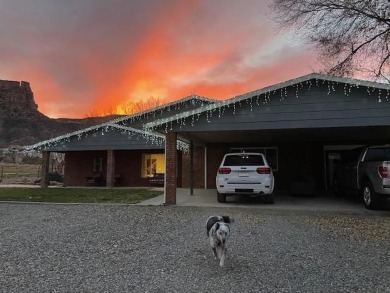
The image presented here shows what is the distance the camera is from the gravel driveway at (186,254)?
427 centimetres

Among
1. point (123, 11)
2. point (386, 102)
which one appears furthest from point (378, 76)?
point (123, 11)

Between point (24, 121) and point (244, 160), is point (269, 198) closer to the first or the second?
point (244, 160)

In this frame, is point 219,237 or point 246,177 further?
point 246,177

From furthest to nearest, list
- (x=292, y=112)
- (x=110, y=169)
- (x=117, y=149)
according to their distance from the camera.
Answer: (x=110, y=169) → (x=117, y=149) → (x=292, y=112)

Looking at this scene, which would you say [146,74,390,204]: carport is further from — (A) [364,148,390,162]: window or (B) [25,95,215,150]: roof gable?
(B) [25,95,215,150]: roof gable

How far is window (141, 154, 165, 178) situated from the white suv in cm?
1056

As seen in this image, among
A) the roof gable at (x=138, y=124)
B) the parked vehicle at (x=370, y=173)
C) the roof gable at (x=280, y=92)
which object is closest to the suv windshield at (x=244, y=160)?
the roof gable at (x=280, y=92)

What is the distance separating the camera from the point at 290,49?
60.5 feet

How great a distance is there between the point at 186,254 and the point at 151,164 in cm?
1680

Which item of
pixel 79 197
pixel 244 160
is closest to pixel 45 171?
pixel 79 197

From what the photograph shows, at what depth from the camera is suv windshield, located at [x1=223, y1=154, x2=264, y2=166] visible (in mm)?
11727

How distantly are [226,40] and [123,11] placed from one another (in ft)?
16.4

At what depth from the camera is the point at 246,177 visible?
1143 centimetres

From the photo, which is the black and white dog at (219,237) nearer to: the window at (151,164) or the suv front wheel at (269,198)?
the suv front wheel at (269,198)
